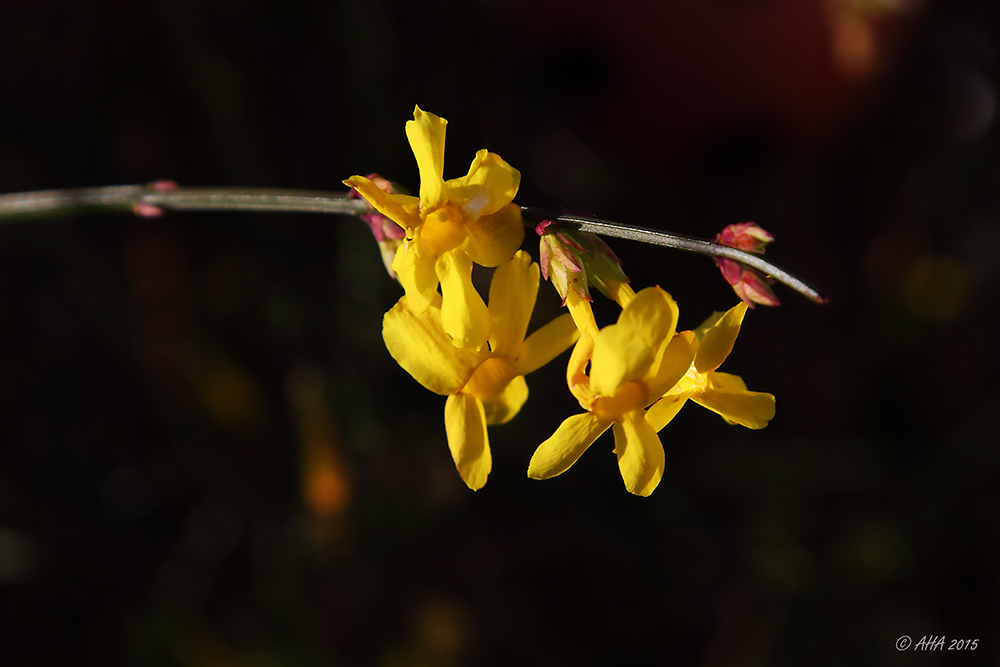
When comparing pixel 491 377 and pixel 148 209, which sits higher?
pixel 148 209

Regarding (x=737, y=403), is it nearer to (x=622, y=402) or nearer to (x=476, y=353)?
(x=622, y=402)

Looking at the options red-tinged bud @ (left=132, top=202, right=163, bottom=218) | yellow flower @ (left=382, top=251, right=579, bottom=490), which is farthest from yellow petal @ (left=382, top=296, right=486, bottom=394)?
red-tinged bud @ (left=132, top=202, right=163, bottom=218)

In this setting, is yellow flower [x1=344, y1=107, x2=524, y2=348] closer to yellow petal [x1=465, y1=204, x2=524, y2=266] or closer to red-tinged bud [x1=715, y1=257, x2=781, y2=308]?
yellow petal [x1=465, y1=204, x2=524, y2=266]

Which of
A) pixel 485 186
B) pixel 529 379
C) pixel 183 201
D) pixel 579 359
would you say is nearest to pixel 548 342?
pixel 579 359

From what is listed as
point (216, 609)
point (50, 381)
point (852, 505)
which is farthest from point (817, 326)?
point (50, 381)

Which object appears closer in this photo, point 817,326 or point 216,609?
point 216,609

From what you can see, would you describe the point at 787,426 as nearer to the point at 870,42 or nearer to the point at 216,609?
the point at 870,42
